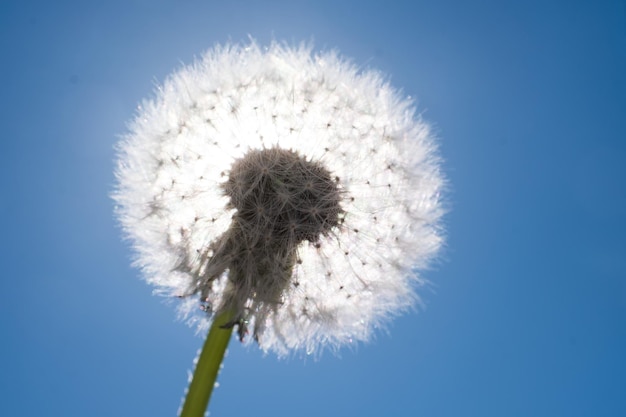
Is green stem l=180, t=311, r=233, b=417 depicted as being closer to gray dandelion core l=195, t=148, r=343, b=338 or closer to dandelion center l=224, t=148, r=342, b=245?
gray dandelion core l=195, t=148, r=343, b=338

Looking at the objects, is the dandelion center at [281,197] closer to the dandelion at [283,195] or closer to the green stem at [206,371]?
the dandelion at [283,195]

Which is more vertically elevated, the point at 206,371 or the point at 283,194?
the point at 283,194

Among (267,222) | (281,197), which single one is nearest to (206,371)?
(267,222)

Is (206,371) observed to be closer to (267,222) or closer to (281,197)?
(267,222)

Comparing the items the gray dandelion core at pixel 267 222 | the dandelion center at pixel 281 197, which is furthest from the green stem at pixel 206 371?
the dandelion center at pixel 281 197

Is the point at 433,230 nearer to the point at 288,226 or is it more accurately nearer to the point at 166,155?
the point at 288,226

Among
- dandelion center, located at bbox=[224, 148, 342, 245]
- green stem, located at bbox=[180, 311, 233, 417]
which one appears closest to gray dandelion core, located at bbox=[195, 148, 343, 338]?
dandelion center, located at bbox=[224, 148, 342, 245]
